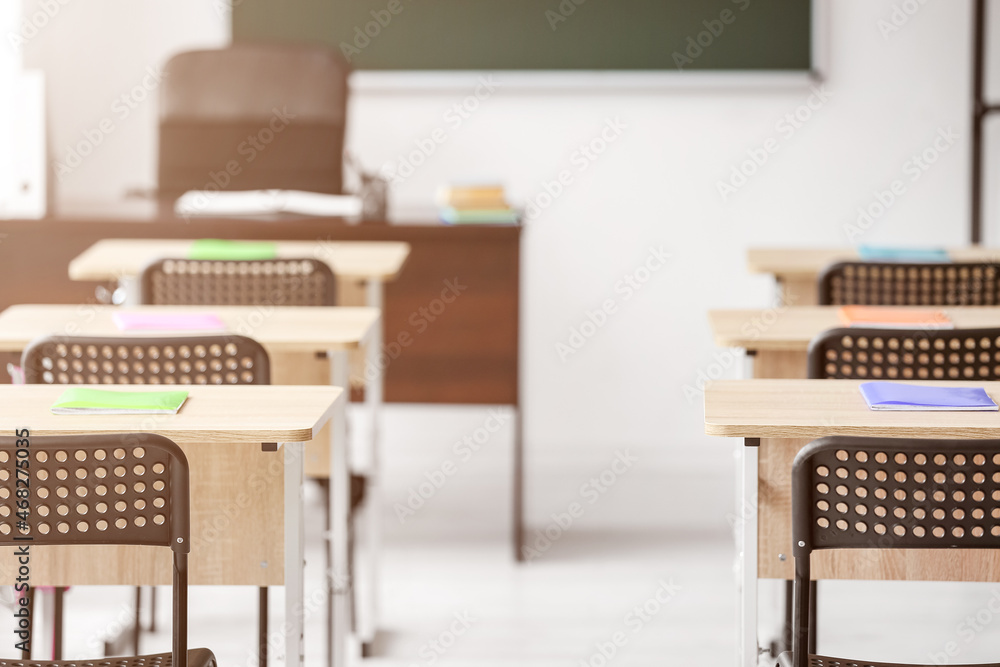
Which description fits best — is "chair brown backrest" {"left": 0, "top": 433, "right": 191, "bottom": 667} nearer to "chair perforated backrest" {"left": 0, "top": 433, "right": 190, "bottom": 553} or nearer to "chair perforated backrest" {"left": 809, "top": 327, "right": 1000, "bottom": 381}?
"chair perforated backrest" {"left": 0, "top": 433, "right": 190, "bottom": 553}

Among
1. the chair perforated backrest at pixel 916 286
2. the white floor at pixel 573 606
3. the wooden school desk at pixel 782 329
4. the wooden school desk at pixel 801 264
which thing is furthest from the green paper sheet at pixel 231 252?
the chair perforated backrest at pixel 916 286

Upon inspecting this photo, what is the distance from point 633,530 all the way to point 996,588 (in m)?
1.11

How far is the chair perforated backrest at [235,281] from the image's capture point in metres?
2.99

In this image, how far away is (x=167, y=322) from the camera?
2.61m

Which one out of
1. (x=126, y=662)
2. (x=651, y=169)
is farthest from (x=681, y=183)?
(x=126, y=662)

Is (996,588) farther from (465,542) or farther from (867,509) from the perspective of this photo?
(867,509)

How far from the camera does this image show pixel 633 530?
4.01 metres

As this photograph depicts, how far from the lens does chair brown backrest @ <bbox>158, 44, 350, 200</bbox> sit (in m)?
4.26

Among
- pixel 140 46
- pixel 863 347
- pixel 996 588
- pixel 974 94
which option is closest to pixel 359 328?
pixel 863 347

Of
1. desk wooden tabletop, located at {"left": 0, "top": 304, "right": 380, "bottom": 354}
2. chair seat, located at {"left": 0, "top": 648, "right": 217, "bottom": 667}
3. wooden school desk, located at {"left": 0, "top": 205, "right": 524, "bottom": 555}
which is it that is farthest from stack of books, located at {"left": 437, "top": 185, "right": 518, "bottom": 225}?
chair seat, located at {"left": 0, "top": 648, "right": 217, "bottom": 667}

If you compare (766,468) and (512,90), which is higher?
(512,90)

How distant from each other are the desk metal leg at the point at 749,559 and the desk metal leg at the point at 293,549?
27.1 inches

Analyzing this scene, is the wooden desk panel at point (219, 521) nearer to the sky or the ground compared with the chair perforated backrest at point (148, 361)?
nearer to the ground

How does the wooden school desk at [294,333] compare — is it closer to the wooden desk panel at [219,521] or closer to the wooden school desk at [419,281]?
the wooden desk panel at [219,521]
